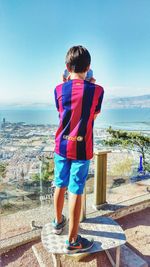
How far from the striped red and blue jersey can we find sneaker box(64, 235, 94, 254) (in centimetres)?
51

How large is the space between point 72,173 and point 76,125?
286 millimetres

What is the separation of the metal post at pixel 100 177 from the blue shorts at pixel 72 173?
25.0 inches

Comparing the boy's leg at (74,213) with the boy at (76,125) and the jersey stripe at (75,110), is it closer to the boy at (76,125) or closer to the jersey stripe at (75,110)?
the boy at (76,125)

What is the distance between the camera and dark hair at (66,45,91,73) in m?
1.11

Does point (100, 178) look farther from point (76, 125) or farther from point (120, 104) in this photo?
point (120, 104)

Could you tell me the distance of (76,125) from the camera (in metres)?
1.12

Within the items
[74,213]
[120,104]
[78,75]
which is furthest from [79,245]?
[120,104]

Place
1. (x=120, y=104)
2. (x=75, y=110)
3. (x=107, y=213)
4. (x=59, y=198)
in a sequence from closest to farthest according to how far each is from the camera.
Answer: (x=75, y=110) → (x=59, y=198) → (x=107, y=213) → (x=120, y=104)

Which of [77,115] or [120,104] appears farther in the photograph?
[120,104]

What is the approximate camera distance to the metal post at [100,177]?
1.85 m

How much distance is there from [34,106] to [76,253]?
6.02 feet

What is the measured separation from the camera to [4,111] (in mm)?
1762

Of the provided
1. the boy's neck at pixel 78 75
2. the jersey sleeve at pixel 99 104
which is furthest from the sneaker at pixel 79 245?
the boy's neck at pixel 78 75

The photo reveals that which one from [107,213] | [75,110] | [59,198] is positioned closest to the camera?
[75,110]
